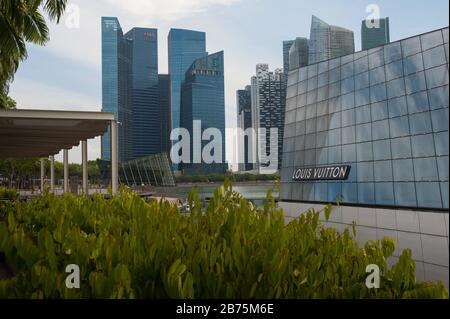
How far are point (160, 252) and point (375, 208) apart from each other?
21.0 metres

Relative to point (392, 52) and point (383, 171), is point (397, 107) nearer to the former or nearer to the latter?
point (392, 52)

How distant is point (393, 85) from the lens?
72.1 ft

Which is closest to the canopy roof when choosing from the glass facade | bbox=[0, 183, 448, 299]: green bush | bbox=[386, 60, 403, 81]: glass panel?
bbox=[0, 183, 448, 299]: green bush

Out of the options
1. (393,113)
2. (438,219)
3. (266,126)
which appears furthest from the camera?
(393,113)

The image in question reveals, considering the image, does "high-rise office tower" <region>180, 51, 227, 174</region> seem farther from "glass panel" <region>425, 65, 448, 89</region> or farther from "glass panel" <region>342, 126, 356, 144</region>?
"glass panel" <region>342, 126, 356, 144</region>

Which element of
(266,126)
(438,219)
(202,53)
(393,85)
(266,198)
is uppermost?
(393,85)

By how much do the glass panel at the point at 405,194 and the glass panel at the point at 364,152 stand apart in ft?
8.79

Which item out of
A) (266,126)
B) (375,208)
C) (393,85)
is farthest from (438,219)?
(266,126)

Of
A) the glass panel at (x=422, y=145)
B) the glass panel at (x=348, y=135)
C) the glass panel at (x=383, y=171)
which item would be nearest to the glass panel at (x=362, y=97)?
the glass panel at (x=348, y=135)

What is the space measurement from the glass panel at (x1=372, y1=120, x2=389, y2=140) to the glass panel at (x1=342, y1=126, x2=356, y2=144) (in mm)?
1529

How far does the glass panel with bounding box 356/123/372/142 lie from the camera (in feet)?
76.4

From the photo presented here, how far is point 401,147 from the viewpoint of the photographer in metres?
21.0

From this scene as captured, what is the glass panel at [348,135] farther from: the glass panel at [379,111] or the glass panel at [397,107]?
the glass panel at [397,107]
